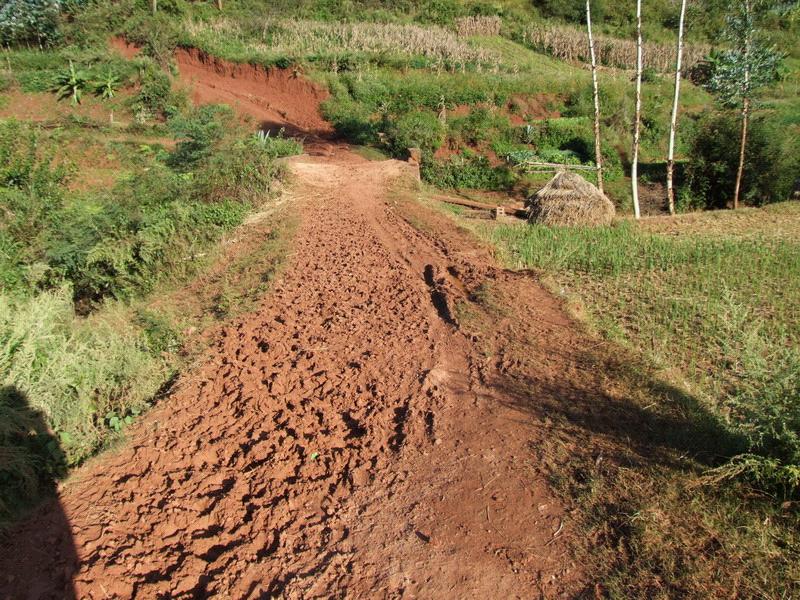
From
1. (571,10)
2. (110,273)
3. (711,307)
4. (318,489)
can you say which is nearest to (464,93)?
(110,273)

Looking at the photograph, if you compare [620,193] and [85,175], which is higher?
[85,175]

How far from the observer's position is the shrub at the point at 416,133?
17.0m

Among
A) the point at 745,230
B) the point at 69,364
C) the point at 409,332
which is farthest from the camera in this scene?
the point at 745,230

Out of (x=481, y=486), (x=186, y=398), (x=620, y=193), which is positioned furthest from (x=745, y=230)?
(x=186, y=398)

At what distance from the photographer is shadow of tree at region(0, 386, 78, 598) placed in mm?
3365

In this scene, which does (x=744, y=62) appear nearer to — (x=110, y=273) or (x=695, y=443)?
(x=695, y=443)

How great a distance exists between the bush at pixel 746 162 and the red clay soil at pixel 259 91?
1237cm

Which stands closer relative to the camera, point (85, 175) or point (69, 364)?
point (69, 364)

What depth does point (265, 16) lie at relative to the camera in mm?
29297

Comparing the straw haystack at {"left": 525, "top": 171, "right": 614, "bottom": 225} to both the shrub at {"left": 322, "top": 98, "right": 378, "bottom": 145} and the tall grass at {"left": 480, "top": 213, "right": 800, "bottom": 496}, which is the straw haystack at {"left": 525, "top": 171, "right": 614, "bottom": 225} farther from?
the shrub at {"left": 322, "top": 98, "right": 378, "bottom": 145}

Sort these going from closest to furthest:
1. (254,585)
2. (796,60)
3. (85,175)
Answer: (254,585), (85,175), (796,60)

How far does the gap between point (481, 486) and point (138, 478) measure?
100 inches

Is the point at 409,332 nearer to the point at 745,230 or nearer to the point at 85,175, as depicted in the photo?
the point at 745,230

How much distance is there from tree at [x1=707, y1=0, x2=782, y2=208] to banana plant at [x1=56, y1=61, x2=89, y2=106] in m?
22.5
